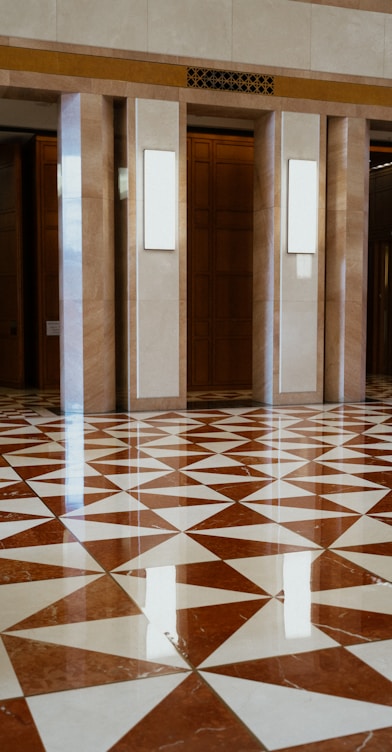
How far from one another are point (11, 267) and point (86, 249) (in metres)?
4.05

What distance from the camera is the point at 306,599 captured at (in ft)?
8.75

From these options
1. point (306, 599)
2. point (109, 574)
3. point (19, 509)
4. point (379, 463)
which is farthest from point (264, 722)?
point (379, 463)

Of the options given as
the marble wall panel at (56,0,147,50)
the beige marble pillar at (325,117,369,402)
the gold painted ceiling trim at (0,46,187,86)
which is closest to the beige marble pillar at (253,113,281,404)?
the beige marble pillar at (325,117,369,402)

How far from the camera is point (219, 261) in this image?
11.3 metres

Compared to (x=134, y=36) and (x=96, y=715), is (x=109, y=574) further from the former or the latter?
(x=134, y=36)

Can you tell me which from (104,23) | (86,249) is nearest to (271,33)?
(104,23)

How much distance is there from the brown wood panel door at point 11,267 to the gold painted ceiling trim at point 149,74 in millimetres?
3893

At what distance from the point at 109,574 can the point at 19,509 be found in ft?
3.79

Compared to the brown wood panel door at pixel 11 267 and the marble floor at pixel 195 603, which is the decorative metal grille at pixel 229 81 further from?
the marble floor at pixel 195 603

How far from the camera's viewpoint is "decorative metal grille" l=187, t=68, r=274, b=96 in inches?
326

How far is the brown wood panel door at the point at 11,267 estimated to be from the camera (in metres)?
11.5

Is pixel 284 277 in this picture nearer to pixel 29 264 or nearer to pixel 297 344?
pixel 297 344

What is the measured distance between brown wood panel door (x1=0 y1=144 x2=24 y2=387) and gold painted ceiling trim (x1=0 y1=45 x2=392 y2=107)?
389 cm

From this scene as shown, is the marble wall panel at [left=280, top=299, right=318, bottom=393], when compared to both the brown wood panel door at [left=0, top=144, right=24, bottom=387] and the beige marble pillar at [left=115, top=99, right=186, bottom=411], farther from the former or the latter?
the brown wood panel door at [left=0, top=144, right=24, bottom=387]
